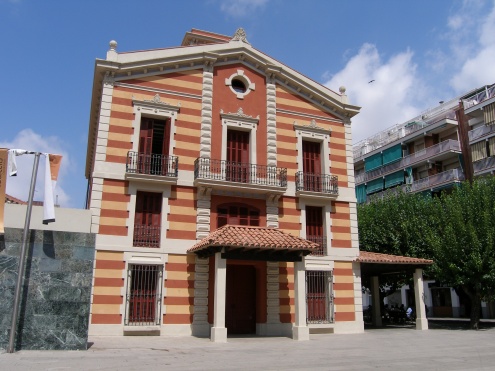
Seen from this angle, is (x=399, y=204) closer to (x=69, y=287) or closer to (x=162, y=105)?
(x=162, y=105)

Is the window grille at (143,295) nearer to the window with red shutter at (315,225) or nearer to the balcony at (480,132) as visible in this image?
the window with red shutter at (315,225)

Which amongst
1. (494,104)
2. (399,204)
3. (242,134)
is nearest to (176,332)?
(242,134)

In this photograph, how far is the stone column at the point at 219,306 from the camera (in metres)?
16.1

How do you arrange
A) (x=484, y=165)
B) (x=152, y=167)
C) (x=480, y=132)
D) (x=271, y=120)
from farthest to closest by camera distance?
(x=480, y=132), (x=484, y=165), (x=271, y=120), (x=152, y=167)

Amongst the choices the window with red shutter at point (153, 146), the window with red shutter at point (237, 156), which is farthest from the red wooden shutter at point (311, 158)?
the window with red shutter at point (153, 146)

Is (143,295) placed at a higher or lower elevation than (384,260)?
lower

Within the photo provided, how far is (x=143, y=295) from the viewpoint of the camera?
17.9 metres

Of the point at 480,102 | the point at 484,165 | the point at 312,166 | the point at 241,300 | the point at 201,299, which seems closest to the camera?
the point at 201,299

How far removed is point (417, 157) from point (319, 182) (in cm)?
2288

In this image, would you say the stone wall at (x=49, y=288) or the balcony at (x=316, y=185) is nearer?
the stone wall at (x=49, y=288)

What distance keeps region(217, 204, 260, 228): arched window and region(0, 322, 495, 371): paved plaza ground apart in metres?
4.82

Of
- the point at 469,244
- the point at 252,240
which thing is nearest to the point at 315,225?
the point at 252,240

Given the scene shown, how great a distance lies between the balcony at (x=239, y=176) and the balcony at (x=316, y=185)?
90 cm

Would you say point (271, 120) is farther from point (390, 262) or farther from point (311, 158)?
point (390, 262)
